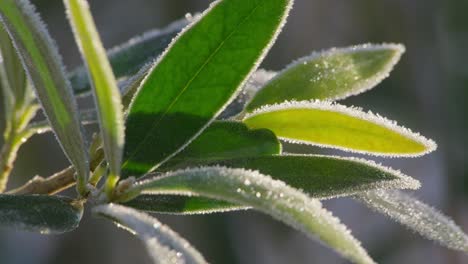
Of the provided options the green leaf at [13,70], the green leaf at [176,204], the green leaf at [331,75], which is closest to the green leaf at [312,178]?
the green leaf at [176,204]

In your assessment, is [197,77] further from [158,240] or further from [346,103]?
[346,103]

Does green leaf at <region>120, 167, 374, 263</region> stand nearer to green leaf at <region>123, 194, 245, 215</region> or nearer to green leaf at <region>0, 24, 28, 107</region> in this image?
green leaf at <region>123, 194, 245, 215</region>

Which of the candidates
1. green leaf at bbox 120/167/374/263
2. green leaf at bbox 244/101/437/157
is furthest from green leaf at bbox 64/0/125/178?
green leaf at bbox 244/101/437/157

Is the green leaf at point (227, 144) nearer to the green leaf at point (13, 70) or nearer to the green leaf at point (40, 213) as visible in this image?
the green leaf at point (40, 213)

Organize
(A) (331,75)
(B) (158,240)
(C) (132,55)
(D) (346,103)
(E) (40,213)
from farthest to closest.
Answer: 1. (D) (346,103)
2. (C) (132,55)
3. (A) (331,75)
4. (E) (40,213)
5. (B) (158,240)

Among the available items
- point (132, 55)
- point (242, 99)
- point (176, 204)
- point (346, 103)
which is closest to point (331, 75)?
point (242, 99)

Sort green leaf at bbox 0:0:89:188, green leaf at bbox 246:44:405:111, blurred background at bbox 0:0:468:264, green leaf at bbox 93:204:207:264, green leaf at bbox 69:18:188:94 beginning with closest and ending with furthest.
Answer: green leaf at bbox 93:204:207:264 < green leaf at bbox 0:0:89:188 < green leaf at bbox 246:44:405:111 < green leaf at bbox 69:18:188:94 < blurred background at bbox 0:0:468:264

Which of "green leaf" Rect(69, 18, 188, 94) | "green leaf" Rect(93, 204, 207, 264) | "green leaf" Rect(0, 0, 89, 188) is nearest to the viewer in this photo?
"green leaf" Rect(93, 204, 207, 264)
